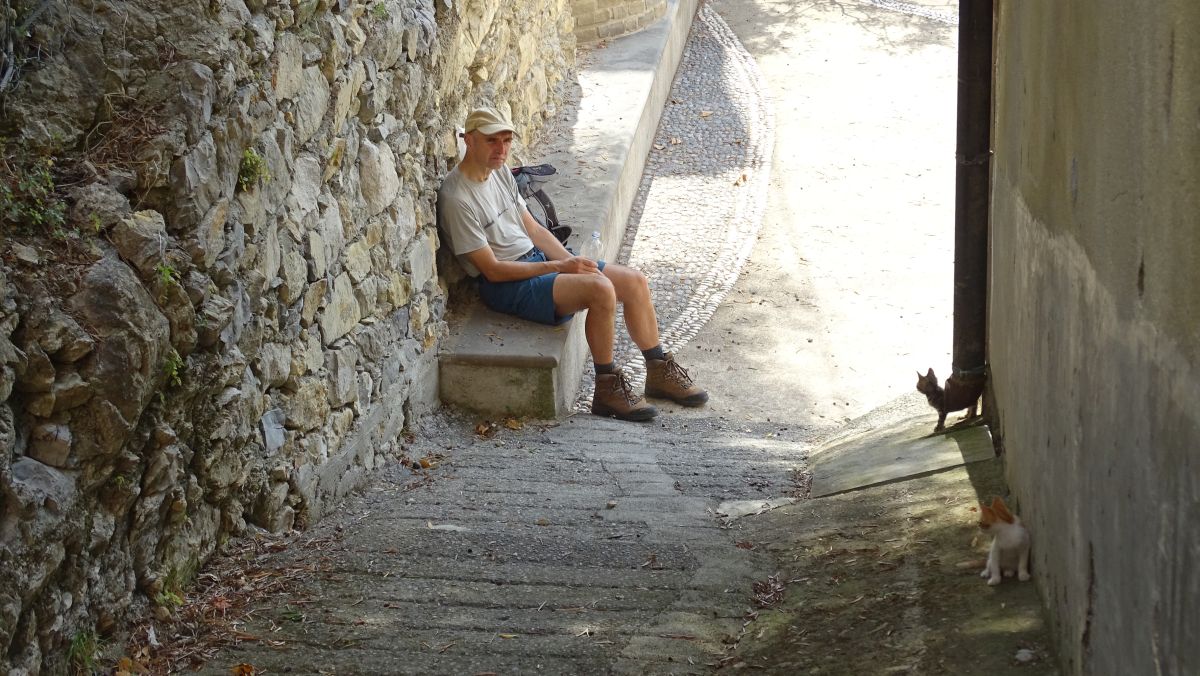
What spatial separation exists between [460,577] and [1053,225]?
2.11m

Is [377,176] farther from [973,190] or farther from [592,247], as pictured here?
[592,247]

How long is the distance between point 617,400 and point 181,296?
12.0 ft

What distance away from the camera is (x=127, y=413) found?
3314mm

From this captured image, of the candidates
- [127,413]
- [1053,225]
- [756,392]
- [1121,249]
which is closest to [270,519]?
[127,413]

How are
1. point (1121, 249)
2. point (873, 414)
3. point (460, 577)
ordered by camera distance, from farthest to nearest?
point (873, 414), point (460, 577), point (1121, 249)

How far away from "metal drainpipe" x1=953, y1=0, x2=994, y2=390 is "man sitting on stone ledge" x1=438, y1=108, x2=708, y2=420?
220 cm

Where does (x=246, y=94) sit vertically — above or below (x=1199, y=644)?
above

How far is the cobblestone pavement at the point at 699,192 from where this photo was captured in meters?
9.40

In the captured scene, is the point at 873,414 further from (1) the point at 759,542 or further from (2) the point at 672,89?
(2) the point at 672,89

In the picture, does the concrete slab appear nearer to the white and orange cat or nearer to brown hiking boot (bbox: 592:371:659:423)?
the white and orange cat

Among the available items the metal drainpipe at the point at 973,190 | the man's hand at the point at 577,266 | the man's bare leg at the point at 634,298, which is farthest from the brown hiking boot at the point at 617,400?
the metal drainpipe at the point at 973,190

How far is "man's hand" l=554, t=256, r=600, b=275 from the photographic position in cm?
683

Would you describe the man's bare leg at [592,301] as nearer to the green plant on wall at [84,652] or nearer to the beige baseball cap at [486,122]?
the beige baseball cap at [486,122]

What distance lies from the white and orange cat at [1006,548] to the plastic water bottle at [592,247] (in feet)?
15.4
